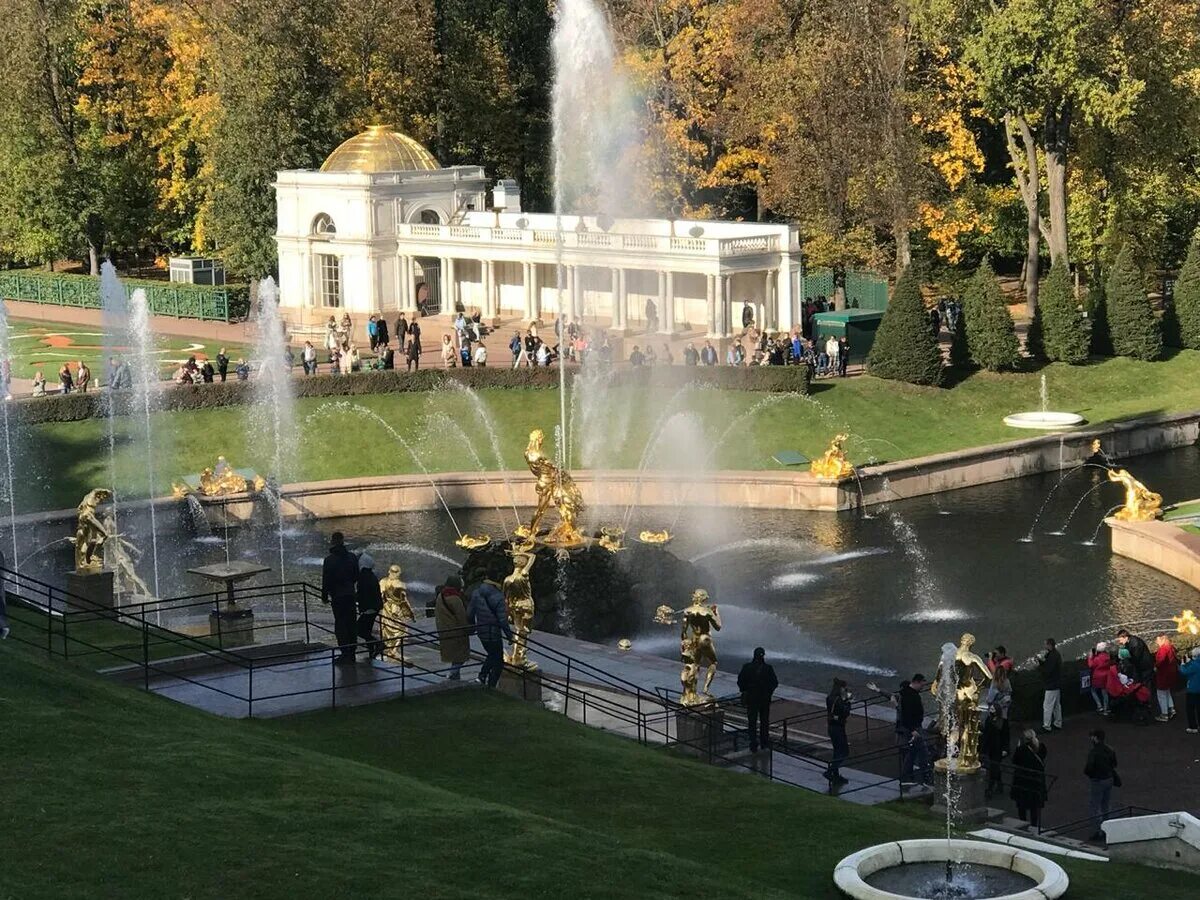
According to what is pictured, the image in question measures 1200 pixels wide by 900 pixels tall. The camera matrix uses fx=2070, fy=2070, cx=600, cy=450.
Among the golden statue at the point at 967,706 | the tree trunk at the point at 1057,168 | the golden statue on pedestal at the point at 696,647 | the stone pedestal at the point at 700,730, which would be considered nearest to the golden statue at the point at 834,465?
the tree trunk at the point at 1057,168

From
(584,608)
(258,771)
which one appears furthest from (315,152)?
(258,771)

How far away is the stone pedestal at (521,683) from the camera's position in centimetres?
3020

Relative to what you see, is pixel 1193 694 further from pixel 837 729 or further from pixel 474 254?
pixel 474 254

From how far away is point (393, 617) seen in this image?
31.0 meters

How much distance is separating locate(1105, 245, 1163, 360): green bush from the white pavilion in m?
11.2

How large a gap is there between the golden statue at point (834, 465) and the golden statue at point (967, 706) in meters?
27.5

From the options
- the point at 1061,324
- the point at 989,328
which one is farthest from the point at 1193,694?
the point at 1061,324

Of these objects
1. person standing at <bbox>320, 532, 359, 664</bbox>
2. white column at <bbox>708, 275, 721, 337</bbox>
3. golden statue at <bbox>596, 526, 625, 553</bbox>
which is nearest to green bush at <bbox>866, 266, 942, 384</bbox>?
white column at <bbox>708, 275, 721, 337</bbox>

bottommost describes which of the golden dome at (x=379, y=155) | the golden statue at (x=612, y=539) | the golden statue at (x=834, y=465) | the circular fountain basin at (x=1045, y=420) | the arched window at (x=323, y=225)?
the golden statue at (x=612, y=539)

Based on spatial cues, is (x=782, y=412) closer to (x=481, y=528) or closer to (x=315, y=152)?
(x=481, y=528)

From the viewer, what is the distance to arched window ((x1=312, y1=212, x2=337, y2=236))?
8238 centimetres

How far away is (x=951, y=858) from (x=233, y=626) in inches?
622

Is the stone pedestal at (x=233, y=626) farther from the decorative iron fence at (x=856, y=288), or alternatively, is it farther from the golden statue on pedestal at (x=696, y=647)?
the decorative iron fence at (x=856, y=288)

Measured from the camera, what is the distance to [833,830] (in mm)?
22938
